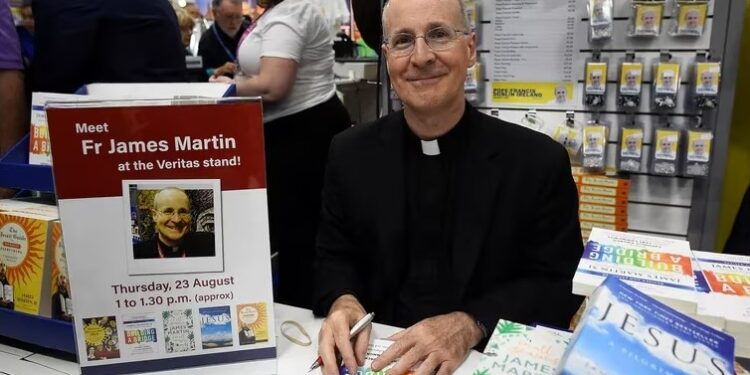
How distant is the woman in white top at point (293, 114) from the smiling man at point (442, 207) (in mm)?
866

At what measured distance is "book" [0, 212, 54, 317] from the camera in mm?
1107

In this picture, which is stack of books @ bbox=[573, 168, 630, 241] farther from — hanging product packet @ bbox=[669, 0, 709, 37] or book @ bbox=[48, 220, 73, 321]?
book @ bbox=[48, 220, 73, 321]

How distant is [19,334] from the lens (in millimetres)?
1152

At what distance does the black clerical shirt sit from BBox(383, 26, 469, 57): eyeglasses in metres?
0.22

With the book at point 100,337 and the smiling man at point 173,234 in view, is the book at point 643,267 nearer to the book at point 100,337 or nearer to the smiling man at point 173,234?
the smiling man at point 173,234

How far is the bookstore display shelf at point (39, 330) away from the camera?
111 centimetres

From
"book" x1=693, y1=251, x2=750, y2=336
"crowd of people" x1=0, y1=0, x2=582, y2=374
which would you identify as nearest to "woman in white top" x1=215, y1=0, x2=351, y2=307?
"crowd of people" x1=0, y1=0, x2=582, y2=374

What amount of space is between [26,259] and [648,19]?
2281 mm

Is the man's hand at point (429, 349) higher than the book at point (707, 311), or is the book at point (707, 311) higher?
the book at point (707, 311)

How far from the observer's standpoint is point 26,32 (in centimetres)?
186

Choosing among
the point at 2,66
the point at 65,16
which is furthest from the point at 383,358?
the point at 65,16

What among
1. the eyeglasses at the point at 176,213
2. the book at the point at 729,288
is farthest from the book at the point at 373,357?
the book at the point at 729,288

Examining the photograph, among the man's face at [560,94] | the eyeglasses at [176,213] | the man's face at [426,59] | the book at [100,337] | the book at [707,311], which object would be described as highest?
the man's face at [426,59]

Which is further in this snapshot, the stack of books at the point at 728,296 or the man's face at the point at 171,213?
the man's face at the point at 171,213
